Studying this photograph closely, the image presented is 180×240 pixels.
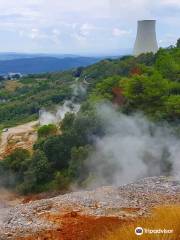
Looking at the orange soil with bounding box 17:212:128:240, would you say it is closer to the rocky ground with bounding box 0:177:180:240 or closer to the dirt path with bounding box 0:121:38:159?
the rocky ground with bounding box 0:177:180:240

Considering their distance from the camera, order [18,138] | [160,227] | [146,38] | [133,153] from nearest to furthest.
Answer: [160,227]
[133,153]
[18,138]
[146,38]

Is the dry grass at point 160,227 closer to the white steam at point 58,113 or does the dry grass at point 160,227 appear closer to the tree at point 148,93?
the tree at point 148,93

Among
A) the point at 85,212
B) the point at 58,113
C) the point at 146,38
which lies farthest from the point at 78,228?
the point at 146,38

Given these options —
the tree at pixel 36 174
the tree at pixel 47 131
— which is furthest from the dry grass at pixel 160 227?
the tree at pixel 47 131

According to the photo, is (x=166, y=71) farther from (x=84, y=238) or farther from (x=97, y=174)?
(x=84, y=238)

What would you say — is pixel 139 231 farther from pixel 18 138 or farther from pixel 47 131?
pixel 18 138

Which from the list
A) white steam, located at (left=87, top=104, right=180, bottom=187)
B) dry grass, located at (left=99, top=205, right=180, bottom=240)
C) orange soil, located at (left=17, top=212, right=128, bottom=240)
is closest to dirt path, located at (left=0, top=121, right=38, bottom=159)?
white steam, located at (left=87, top=104, right=180, bottom=187)
